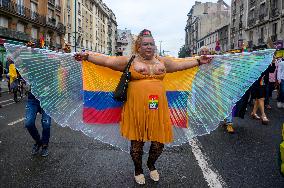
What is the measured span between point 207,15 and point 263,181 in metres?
84.6

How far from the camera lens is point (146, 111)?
3.96 meters

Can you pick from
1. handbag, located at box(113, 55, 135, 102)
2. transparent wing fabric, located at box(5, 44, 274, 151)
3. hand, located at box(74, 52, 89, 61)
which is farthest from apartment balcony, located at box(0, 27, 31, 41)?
handbag, located at box(113, 55, 135, 102)

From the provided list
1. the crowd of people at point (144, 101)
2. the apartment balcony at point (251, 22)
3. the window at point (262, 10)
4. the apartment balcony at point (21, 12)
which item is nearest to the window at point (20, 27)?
the apartment balcony at point (21, 12)

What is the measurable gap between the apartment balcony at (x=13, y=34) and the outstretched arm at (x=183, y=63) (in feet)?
99.4

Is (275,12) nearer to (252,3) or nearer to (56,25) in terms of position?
(252,3)

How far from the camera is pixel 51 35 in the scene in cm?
4528

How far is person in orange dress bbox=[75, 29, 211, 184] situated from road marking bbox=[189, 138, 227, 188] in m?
0.63

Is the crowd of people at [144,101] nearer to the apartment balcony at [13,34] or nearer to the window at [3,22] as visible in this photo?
the apartment balcony at [13,34]

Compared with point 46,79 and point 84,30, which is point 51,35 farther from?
point 46,79

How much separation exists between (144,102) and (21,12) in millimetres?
35933

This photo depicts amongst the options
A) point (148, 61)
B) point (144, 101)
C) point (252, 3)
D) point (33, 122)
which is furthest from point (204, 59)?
point (252, 3)

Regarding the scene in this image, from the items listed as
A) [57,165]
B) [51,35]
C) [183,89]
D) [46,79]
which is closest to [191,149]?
[183,89]

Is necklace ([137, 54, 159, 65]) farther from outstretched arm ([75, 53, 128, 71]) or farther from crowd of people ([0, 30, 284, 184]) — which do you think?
outstretched arm ([75, 53, 128, 71])

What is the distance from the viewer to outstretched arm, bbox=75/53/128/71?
4.16 metres
